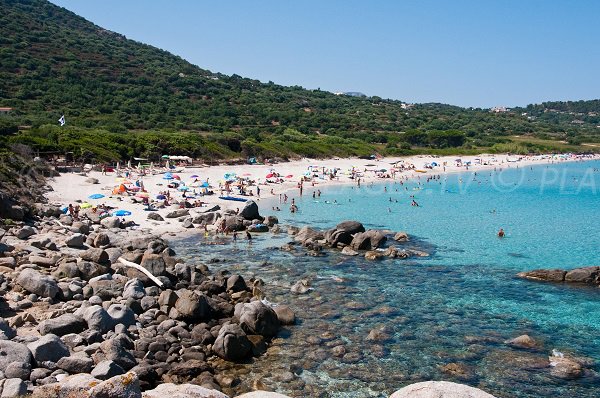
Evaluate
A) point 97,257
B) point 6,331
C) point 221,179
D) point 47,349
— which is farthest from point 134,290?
point 221,179

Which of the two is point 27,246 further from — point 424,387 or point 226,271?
point 424,387

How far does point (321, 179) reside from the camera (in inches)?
2509

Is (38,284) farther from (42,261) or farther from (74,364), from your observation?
(74,364)

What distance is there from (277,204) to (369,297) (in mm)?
25912

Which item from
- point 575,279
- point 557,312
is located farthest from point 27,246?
point 575,279

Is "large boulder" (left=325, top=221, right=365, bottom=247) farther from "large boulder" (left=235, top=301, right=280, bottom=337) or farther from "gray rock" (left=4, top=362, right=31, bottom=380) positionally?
"gray rock" (left=4, top=362, right=31, bottom=380)

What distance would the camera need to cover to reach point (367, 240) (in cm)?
2875

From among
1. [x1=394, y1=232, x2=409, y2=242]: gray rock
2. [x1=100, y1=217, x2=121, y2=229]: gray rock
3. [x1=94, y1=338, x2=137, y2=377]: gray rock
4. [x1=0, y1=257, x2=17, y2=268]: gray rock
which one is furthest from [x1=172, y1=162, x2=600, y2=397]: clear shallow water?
[x1=0, y1=257, x2=17, y2=268]: gray rock

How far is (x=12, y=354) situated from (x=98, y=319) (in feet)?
10.0

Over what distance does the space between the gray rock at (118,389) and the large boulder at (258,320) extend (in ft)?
27.4

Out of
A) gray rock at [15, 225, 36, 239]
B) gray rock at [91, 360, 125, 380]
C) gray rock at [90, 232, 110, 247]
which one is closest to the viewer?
gray rock at [91, 360, 125, 380]

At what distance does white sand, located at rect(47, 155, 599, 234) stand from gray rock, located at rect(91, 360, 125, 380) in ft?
67.5

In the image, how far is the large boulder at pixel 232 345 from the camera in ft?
46.2

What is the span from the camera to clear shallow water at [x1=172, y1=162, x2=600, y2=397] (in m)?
13.7
